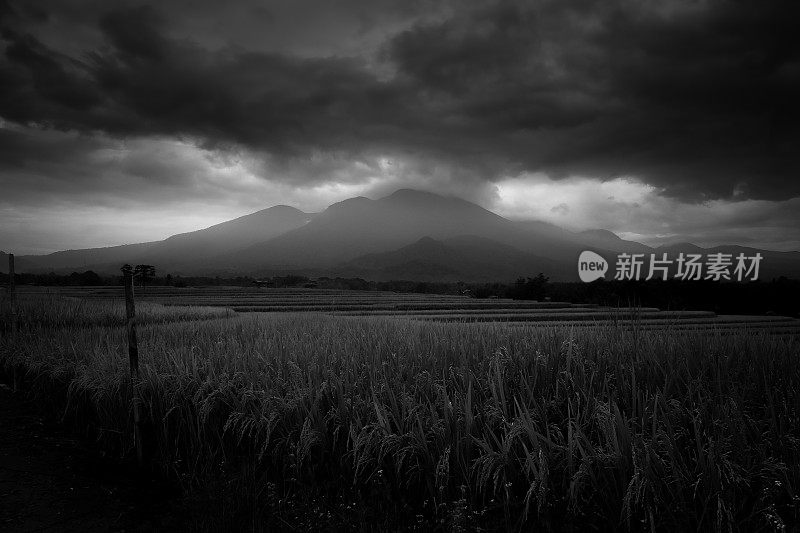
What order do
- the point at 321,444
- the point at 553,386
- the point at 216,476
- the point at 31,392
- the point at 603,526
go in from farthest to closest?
the point at 31,392 < the point at 216,476 < the point at 553,386 < the point at 321,444 < the point at 603,526

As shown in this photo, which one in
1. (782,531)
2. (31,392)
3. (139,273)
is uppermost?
(139,273)

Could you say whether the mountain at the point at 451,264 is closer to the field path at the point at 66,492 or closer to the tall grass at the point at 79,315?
the tall grass at the point at 79,315

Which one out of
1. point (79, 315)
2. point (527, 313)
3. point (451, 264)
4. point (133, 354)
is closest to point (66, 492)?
point (133, 354)

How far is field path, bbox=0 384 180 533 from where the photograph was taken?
3.74 meters

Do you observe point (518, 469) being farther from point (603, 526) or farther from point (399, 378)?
point (399, 378)

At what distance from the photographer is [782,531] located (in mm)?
1879

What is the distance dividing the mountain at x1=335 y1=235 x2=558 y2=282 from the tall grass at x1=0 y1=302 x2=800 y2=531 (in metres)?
91.0

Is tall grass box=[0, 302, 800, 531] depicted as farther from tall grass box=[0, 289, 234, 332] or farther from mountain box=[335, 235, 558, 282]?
mountain box=[335, 235, 558, 282]

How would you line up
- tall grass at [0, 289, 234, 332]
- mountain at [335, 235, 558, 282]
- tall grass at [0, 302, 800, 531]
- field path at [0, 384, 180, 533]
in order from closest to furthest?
tall grass at [0, 302, 800, 531] < field path at [0, 384, 180, 533] < tall grass at [0, 289, 234, 332] < mountain at [335, 235, 558, 282]

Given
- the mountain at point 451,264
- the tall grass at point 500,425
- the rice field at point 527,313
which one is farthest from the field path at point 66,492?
the mountain at point 451,264

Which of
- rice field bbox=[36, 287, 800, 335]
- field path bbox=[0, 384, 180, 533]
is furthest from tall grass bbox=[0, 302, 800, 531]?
rice field bbox=[36, 287, 800, 335]

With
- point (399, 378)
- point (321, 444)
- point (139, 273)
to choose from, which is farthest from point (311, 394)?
point (139, 273)

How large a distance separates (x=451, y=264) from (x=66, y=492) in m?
123

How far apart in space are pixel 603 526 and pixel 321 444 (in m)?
2.23
